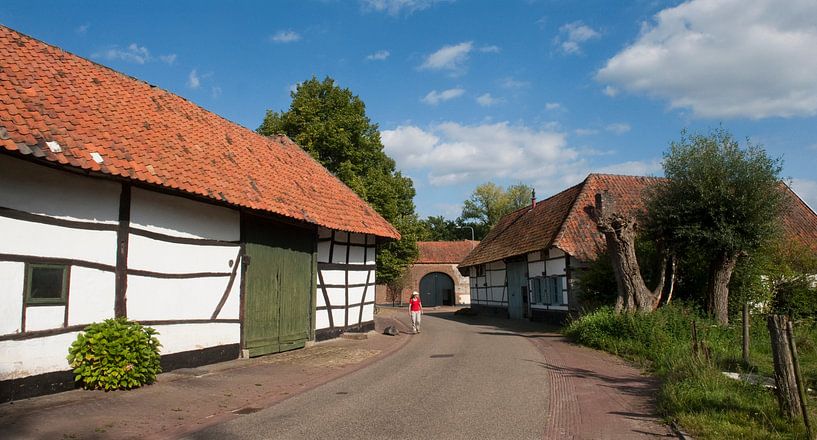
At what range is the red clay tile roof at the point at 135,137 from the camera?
8.52 metres

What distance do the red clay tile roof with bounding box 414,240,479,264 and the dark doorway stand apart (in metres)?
1.27

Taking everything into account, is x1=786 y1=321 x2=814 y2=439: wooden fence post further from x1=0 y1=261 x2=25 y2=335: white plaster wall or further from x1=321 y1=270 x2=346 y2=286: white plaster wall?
x1=321 y1=270 x2=346 y2=286: white plaster wall

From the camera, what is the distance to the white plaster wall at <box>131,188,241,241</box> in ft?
32.1

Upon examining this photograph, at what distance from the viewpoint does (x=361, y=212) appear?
18172 mm

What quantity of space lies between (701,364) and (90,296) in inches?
376

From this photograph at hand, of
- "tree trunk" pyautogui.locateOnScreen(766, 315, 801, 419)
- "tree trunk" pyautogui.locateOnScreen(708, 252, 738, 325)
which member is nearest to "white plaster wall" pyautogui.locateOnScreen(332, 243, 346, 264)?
"tree trunk" pyautogui.locateOnScreen(708, 252, 738, 325)

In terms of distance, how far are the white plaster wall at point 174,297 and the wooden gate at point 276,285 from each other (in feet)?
2.65

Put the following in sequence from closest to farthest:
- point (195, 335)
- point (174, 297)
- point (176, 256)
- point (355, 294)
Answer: point (174, 297) < point (176, 256) < point (195, 335) < point (355, 294)

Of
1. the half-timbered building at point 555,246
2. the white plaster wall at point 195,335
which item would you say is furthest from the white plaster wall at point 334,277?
the half-timbered building at point 555,246

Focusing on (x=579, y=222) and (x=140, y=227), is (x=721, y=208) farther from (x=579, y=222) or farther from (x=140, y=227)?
(x=140, y=227)

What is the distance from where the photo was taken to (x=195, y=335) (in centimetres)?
1089

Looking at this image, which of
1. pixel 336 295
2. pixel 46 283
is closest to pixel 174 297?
pixel 46 283

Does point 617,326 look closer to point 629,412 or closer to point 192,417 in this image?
point 629,412

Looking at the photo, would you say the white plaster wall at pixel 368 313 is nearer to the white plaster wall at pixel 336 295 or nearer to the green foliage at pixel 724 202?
the white plaster wall at pixel 336 295
